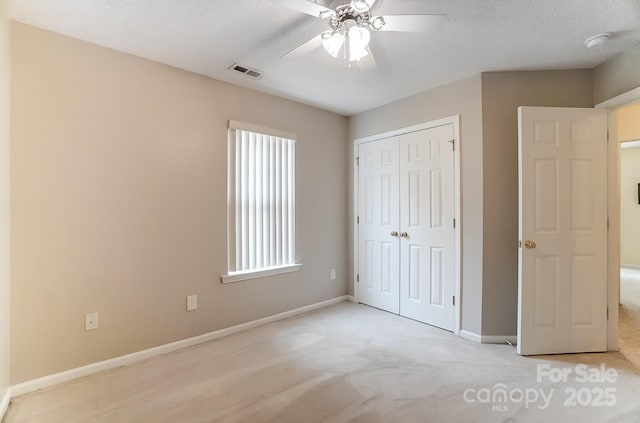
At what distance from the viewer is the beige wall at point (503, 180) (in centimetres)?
271

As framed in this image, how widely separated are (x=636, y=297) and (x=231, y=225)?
5.32 meters

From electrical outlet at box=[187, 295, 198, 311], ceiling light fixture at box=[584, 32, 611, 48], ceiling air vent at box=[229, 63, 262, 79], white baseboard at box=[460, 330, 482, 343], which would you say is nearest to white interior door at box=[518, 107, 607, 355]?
white baseboard at box=[460, 330, 482, 343]

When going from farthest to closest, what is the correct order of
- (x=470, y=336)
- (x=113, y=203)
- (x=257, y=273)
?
(x=257, y=273), (x=470, y=336), (x=113, y=203)

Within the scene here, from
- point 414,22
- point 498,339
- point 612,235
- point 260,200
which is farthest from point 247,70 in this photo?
point 612,235

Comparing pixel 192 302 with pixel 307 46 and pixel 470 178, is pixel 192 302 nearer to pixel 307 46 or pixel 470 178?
pixel 307 46

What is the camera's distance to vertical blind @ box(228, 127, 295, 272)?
3035 mm

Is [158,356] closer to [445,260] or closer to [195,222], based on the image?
[195,222]

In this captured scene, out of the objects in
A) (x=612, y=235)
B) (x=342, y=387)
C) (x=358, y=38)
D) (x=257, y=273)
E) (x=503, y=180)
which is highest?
(x=358, y=38)

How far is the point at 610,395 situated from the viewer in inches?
77.0

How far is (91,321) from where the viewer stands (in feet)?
7.34

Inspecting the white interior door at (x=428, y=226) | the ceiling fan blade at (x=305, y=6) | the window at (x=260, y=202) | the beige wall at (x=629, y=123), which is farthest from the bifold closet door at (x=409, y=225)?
the beige wall at (x=629, y=123)

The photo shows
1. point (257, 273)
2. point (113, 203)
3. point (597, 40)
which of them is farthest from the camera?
point (257, 273)

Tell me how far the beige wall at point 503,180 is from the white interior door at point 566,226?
21 centimetres

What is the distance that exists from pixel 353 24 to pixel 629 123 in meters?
4.30
